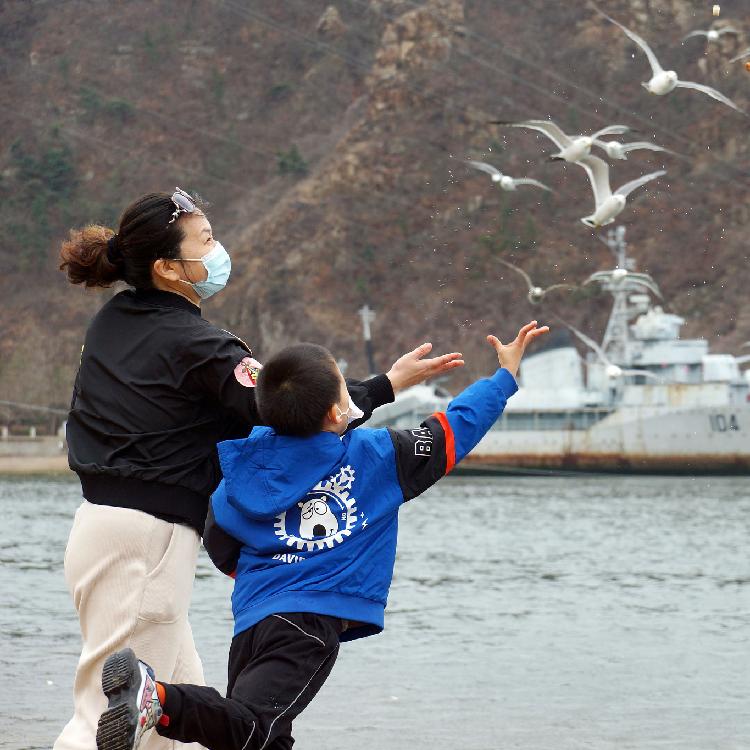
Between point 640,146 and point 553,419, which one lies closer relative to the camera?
point 640,146

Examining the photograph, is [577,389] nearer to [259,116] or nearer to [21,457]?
[21,457]

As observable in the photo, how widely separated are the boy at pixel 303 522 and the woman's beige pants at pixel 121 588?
0.42ft

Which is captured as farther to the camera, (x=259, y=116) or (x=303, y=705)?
(x=259, y=116)

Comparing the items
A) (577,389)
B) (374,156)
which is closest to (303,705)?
→ (577,389)

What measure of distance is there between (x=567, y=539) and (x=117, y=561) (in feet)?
63.0

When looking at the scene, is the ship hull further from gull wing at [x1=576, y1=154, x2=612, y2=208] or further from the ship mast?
gull wing at [x1=576, y1=154, x2=612, y2=208]

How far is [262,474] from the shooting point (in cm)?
405

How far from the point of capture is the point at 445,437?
13.5 feet

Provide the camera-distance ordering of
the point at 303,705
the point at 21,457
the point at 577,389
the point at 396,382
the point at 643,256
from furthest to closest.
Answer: the point at 643,256 → the point at 21,457 → the point at 577,389 → the point at 396,382 → the point at 303,705

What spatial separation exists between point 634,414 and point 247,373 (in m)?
51.6

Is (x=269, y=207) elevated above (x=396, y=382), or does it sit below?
above

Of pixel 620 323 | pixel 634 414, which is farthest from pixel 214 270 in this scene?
pixel 620 323

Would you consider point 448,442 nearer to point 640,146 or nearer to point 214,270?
point 214,270

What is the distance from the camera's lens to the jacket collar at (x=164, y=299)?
427 centimetres
